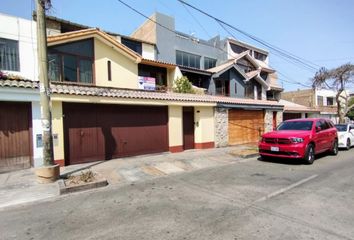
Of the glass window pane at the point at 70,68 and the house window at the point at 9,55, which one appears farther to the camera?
the glass window pane at the point at 70,68

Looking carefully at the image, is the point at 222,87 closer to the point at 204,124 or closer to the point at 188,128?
the point at 204,124

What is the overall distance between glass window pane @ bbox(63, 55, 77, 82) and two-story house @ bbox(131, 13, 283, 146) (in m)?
8.37

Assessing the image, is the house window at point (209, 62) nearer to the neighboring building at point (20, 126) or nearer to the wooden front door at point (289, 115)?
the wooden front door at point (289, 115)

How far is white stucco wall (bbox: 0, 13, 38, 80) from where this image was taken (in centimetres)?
1395

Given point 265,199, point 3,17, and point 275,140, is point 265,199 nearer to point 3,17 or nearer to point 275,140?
point 275,140

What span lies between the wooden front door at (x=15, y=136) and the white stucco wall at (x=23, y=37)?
5568 millimetres

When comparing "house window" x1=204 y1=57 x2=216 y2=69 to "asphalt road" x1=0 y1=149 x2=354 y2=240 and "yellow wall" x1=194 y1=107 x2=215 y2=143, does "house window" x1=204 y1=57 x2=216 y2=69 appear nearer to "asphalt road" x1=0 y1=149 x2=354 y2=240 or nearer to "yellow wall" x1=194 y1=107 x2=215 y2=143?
"yellow wall" x1=194 y1=107 x2=215 y2=143

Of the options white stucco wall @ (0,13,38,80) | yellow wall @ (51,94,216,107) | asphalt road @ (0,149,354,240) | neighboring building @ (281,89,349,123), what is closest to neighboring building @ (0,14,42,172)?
yellow wall @ (51,94,216,107)

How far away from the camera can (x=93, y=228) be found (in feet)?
14.9

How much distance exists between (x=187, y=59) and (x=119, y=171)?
22.1 m

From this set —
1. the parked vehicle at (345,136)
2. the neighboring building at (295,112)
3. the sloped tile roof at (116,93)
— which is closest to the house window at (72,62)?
the sloped tile roof at (116,93)

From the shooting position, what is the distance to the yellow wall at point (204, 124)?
15.5 meters

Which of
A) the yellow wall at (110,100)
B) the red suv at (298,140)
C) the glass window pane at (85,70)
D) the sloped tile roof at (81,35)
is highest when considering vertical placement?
the sloped tile roof at (81,35)

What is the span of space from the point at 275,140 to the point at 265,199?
17.6 feet
